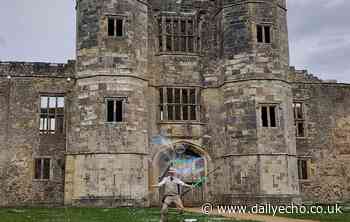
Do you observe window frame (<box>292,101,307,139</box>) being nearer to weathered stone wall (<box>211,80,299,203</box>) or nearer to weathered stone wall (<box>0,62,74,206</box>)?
weathered stone wall (<box>211,80,299,203</box>)

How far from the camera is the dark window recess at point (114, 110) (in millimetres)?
23078

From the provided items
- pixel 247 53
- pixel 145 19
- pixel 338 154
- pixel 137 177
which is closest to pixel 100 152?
pixel 137 177

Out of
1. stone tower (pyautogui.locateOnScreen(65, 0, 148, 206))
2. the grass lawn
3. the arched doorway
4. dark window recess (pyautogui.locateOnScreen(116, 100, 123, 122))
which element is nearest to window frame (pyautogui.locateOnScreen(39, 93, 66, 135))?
stone tower (pyautogui.locateOnScreen(65, 0, 148, 206))

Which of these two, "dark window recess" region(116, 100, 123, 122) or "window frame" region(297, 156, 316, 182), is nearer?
"dark window recess" region(116, 100, 123, 122)

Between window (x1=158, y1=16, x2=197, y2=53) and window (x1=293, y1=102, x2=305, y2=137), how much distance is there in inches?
279

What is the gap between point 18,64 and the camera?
26.0 metres

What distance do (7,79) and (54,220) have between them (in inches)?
520

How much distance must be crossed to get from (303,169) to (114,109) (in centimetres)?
1162

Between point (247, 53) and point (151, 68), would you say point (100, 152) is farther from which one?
point (247, 53)

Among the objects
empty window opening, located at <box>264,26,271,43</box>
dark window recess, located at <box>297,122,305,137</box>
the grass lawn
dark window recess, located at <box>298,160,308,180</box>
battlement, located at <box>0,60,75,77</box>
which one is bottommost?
the grass lawn

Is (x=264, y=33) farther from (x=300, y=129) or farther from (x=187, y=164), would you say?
(x=187, y=164)

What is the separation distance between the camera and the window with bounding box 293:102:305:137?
28.3 m

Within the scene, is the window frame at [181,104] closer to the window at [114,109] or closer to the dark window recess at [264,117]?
the window at [114,109]

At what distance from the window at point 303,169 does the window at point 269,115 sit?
4.82 m
